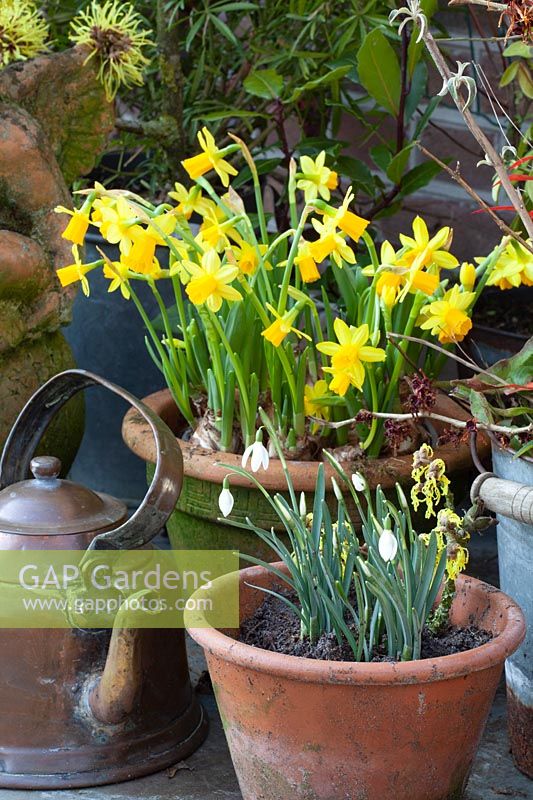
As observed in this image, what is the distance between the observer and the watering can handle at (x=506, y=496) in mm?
1315

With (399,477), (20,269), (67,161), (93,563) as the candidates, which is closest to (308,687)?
(93,563)

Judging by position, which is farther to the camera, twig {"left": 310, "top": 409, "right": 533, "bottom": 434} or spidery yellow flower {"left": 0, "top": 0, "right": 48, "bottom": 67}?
spidery yellow flower {"left": 0, "top": 0, "right": 48, "bottom": 67}

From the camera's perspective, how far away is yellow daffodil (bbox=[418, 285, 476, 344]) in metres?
1.57

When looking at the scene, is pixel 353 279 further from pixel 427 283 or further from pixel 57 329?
pixel 57 329

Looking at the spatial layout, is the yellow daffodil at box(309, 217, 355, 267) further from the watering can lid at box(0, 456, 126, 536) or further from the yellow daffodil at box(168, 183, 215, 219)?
the watering can lid at box(0, 456, 126, 536)

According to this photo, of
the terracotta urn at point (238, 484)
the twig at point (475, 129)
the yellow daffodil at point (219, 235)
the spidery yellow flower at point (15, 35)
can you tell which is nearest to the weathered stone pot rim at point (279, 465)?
the terracotta urn at point (238, 484)

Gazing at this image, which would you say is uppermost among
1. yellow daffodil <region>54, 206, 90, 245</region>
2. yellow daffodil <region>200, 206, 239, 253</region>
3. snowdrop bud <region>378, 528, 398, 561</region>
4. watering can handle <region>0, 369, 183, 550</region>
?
yellow daffodil <region>54, 206, 90, 245</region>

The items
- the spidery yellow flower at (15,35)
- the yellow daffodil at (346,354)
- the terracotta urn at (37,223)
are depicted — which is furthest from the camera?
the spidery yellow flower at (15,35)

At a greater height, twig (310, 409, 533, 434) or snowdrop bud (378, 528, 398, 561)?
snowdrop bud (378, 528, 398, 561)

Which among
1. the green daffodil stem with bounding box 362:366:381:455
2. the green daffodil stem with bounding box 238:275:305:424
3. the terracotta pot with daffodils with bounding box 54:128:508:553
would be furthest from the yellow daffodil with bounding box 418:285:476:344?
the green daffodil stem with bounding box 238:275:305:424

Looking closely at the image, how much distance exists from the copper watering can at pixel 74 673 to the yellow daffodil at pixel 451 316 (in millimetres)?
410

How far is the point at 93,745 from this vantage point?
1494 millimetres

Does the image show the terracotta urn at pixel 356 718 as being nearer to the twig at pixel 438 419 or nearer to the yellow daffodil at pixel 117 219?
the twig at pixel 438 419

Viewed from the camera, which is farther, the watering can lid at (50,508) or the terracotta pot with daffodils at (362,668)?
the watering can lid at (50,508)
